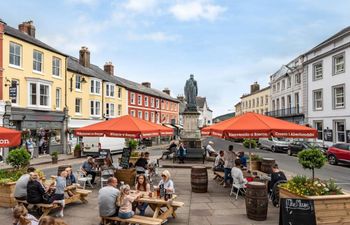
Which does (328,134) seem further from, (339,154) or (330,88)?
(339,154)

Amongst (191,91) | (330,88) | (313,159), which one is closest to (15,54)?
(191,91)

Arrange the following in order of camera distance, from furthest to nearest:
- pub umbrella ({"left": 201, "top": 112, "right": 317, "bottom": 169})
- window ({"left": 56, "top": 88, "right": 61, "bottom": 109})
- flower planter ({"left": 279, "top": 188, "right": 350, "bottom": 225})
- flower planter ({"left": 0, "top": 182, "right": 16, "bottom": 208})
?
window ({"left": 56, "top": 88, "right": 61, "bottom": 109})
pub umbrella ({"left": 201, "top": 112, "right": 317, "bottom": 169})
flower planter ({"left": 0, "top": 182, "right": 16, "bottom": 208})
flower planter ({"left": 279, "top": 188, "right": 350, "bottom": 225})

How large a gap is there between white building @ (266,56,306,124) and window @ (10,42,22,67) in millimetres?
29622

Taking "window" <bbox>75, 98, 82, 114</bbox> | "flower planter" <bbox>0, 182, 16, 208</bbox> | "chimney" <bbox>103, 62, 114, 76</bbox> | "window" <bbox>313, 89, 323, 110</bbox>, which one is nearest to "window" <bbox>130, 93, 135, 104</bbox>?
"chimney" <bbox>103, 62, 114, 76</bbox>

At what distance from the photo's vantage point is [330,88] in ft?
97.6

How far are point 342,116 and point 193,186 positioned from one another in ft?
73.9

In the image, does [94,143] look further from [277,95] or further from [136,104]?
[277,95]

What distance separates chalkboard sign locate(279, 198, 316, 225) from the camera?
6.34 m

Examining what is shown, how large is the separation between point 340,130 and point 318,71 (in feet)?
23.9

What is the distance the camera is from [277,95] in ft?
157

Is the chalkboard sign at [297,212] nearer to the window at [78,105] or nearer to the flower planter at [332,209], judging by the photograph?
the flower planter at [332,209]

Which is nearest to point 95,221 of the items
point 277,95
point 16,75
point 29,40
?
point 16,75

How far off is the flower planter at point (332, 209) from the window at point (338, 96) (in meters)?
23.9

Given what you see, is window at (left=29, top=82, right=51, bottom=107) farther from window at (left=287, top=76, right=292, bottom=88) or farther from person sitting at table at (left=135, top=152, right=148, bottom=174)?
window at (left=287, top=76, right=292, bottom=88)
